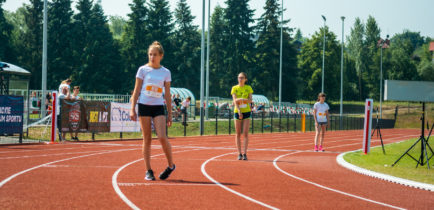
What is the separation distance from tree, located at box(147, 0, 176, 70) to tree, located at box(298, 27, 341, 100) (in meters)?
23.7

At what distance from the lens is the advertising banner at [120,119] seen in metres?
18.3

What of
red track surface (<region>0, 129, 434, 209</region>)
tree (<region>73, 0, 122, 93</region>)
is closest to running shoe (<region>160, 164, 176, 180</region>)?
red track surface (<region>0, 129, 434, 209</region>)

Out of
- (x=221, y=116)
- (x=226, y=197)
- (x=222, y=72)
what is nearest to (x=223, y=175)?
(x=226, y=197)

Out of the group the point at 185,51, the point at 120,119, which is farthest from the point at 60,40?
the point at 120,119

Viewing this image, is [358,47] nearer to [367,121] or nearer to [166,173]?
[367,121]

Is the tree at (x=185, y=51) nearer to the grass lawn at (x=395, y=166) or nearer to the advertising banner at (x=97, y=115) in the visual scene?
the advertising banner at (x=97, y=115)

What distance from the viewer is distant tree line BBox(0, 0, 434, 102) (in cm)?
6094

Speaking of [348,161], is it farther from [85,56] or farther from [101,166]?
[85,56]

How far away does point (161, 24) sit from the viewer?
2685 inches

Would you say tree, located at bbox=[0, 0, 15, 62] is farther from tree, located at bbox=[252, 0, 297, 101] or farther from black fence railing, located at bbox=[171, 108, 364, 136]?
tree, located at bbox=[252, 0, 297, 101]

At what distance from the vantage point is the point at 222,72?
242ft

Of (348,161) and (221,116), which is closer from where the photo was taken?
(348,161)

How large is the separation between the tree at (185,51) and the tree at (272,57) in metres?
9.85

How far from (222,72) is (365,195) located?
67.7 metres
